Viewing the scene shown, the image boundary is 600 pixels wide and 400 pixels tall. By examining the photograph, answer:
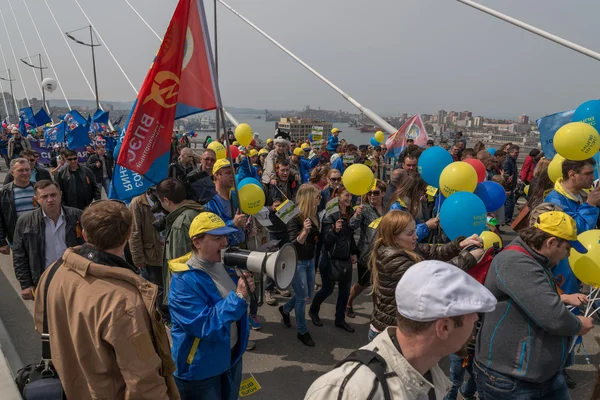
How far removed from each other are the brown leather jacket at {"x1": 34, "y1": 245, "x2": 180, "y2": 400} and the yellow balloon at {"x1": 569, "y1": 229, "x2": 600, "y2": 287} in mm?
2959

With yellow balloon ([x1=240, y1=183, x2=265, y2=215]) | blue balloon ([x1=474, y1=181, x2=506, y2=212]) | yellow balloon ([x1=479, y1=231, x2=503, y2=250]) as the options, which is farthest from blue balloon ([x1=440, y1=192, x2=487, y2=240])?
yellow balloon ([x1=240, y1=183, x2=265, y2=215])

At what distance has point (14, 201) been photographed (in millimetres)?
4574

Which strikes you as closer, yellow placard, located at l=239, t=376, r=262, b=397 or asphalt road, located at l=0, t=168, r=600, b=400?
yellow placard, located at l=239, t=376, r=262, b=397

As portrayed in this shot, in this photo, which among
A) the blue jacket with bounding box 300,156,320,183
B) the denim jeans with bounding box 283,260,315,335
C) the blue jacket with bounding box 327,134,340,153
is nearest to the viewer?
the denim jeans with bounding box 283,260,315,335

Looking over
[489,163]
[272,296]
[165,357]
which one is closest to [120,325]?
[165,357]

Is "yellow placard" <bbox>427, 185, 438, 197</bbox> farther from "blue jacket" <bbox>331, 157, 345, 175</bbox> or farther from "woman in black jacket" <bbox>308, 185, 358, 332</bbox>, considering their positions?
"blue jacket" <bbox>331, 157, 345, 175</bbox>

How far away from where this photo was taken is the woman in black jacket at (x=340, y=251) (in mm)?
4320

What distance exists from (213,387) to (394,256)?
1460 millimetres

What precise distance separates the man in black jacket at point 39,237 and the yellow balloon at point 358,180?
3.03 metres

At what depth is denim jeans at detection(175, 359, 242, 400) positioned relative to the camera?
2.46 meters

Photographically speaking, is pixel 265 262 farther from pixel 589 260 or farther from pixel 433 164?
pixel 433 164

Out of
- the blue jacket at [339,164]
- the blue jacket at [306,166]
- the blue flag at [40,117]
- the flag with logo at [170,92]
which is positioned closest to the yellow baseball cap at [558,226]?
the flag with logo at [170,92]

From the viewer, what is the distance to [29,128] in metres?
20.1

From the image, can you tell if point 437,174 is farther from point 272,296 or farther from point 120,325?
point 120,325
